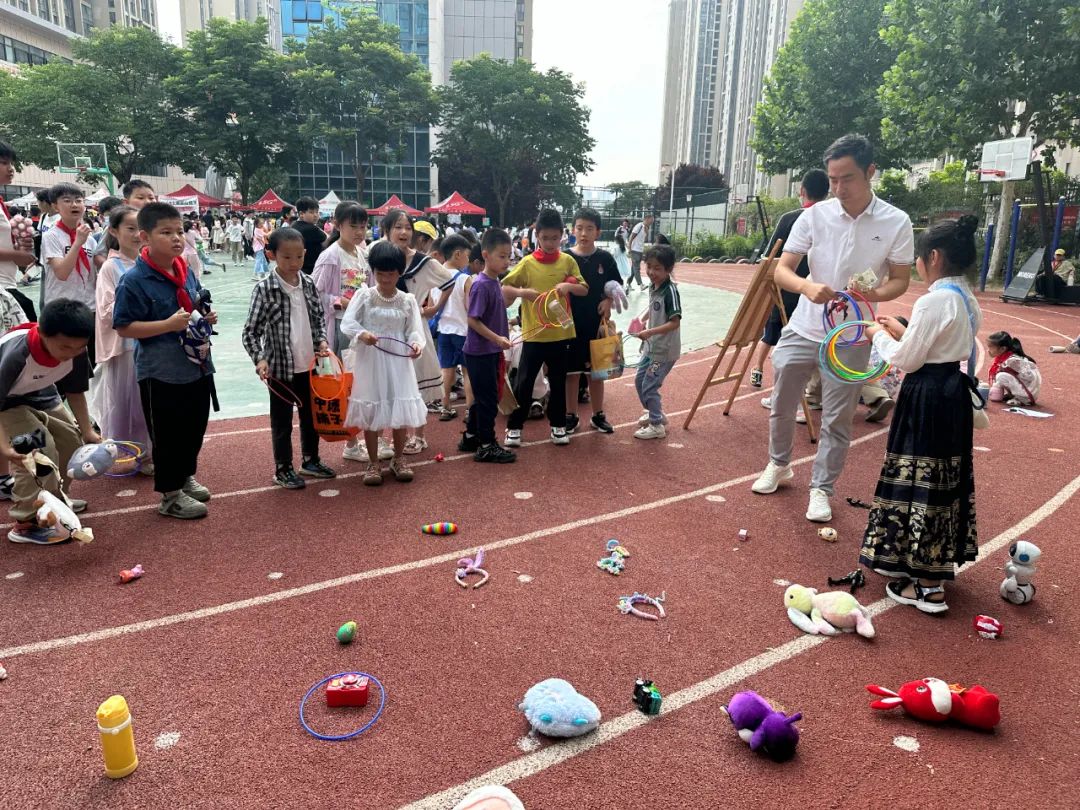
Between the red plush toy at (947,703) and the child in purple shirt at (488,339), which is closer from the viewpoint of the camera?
the red plush toy at (947,703)

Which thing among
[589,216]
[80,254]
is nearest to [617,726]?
[589,216]

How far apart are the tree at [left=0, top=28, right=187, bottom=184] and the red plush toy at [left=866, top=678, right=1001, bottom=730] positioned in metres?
41.7

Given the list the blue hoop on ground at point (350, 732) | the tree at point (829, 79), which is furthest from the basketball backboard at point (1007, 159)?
the blue hoop on ground at point (350, 732)

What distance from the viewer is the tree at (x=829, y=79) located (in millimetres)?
28781

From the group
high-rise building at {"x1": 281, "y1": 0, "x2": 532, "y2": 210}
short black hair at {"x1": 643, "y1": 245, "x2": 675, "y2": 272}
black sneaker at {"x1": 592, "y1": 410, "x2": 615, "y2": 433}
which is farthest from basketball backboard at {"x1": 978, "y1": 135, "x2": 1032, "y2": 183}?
high-rise building at {"x1": 281, "y1": 0, "x2": 532, "y2": 210}

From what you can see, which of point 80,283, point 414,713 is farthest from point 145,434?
point 414,713

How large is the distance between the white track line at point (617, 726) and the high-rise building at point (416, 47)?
170 ft

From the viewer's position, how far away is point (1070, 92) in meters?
18.0

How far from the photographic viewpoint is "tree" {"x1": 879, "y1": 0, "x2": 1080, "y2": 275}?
17.5 metres

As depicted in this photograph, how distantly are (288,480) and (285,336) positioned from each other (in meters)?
1.08

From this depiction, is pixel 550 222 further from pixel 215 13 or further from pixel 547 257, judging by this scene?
pixel 215 13

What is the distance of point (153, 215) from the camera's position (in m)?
4.35

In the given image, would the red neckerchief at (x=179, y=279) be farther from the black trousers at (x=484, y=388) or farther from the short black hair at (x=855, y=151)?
the short black hair at (x=855, y=151)

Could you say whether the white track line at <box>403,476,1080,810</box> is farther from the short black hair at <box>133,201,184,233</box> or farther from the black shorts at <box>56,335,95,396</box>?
the black shorts at <box>56,335,95,396</box>
